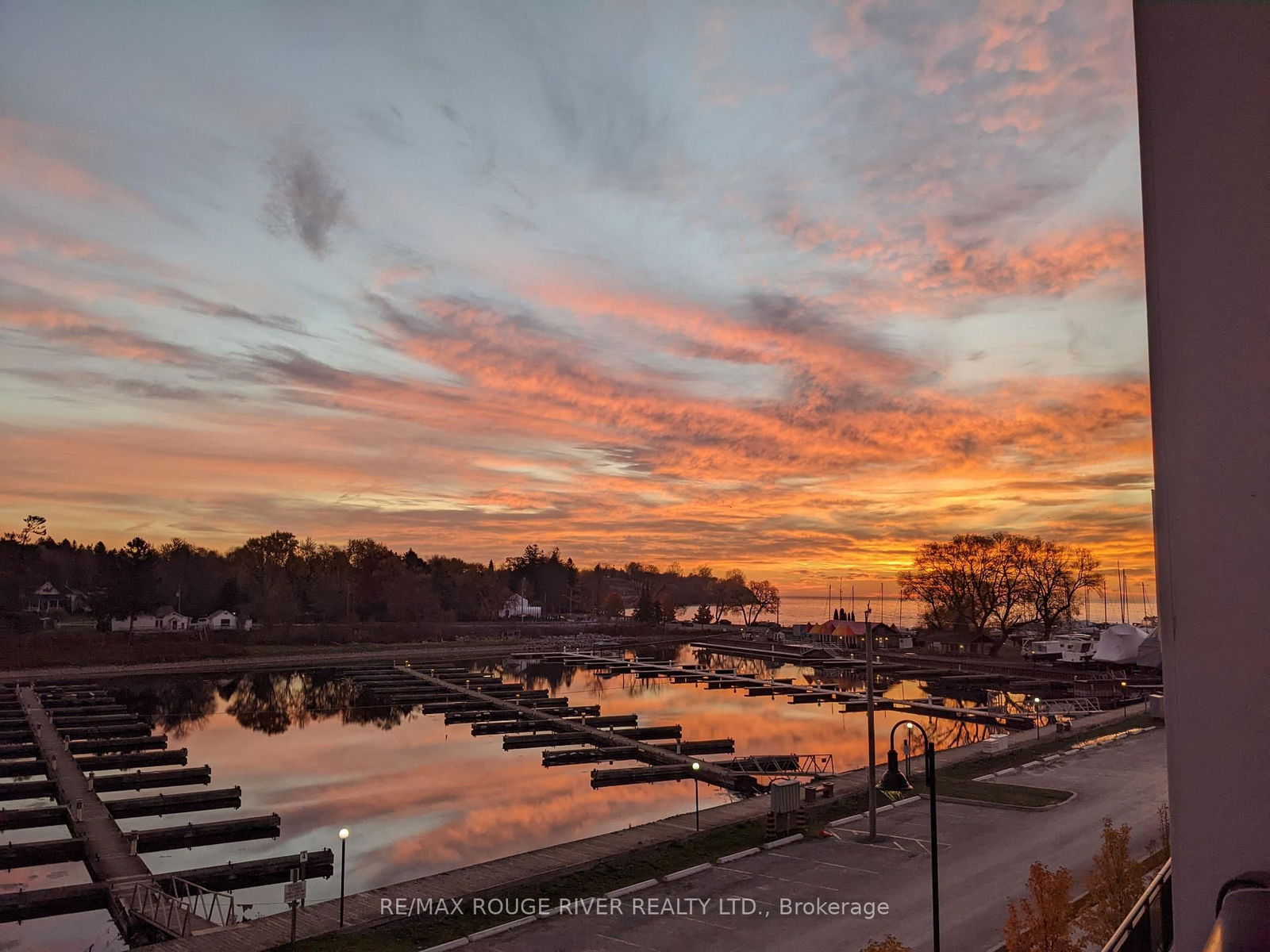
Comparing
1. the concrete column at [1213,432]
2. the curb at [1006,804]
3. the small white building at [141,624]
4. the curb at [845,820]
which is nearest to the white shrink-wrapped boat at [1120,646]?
the curb at [1006,804]

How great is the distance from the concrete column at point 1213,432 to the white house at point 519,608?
152 metres

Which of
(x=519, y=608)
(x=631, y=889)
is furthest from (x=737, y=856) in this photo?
(x=519, y=608)

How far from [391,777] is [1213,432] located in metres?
41.1

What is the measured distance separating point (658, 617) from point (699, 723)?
89.9 m

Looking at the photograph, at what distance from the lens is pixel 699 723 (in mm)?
51719

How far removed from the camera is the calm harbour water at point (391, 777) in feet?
86.5

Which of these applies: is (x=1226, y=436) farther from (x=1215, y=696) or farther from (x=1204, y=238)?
(x=1215, y=696)

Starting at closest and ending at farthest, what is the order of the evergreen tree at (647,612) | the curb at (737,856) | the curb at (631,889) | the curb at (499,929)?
the curb at (499,929) < the curb at (631,889) < the curb at (737,856) < the evergreen tree at (647,612)

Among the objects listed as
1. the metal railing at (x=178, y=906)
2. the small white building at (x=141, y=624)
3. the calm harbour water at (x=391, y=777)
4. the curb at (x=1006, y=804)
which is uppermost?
the curb at (x=1006, y=804)

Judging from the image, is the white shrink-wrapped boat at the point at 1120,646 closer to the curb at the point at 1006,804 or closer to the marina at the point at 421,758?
the marina at the point at 421,758

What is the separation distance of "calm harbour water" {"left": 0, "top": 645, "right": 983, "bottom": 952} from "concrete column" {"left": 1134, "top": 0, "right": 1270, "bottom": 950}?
24195 millimetres

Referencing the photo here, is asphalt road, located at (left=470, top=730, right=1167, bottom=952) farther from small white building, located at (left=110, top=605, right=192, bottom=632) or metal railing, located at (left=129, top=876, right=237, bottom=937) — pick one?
small white building, located at (left=110, top=605, right=192, bottom=632)

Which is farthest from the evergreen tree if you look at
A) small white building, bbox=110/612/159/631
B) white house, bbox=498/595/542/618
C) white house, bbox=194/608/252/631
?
small white building, bbox=110/612/159/631

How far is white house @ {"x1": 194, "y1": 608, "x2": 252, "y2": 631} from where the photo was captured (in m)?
105
